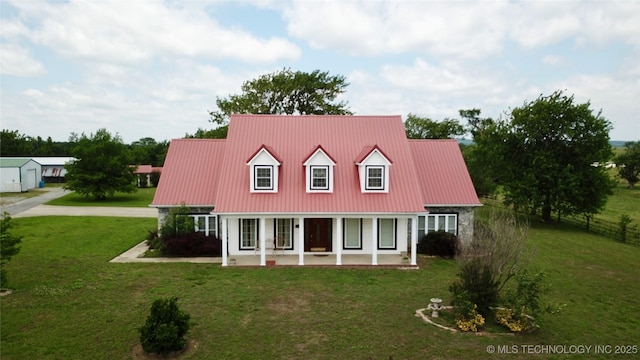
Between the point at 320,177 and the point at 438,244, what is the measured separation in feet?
23.8

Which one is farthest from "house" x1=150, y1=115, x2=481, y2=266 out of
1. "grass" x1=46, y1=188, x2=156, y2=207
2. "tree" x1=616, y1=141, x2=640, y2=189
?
"tree" x1=616, y1=141, x2=640, y2=189

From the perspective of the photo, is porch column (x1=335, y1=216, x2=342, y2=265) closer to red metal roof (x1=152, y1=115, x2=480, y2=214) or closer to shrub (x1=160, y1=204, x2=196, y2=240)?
red metal roof (x1=152, y1=115, x2=480, y2=214)

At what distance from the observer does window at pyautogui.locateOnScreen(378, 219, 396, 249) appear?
22984 millimetres

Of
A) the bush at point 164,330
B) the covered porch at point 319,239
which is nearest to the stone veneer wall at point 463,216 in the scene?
the covered porch at point 319,239

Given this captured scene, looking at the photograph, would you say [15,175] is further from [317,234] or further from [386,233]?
[386,233]

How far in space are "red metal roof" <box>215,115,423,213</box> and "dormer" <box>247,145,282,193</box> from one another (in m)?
0.34

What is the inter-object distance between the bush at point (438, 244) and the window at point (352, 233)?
138 inches

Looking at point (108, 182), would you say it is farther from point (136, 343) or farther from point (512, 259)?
point (512, 259)

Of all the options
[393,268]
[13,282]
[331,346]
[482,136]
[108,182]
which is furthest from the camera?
[108,182]

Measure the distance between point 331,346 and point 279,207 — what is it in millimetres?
9595

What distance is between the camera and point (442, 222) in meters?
24.3

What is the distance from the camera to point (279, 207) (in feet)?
68.7

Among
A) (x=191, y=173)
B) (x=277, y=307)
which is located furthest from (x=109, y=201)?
(x=277, y=307)

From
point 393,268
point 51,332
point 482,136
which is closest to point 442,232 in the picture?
point 393,268
